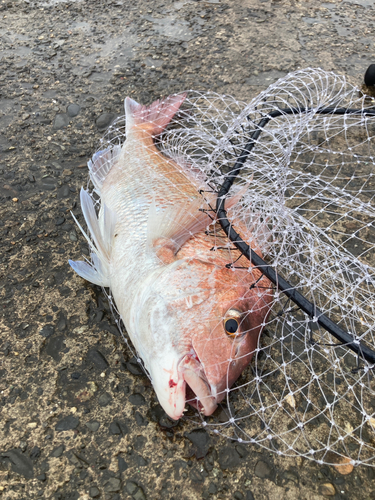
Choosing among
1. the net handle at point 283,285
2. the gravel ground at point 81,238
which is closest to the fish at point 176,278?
the net handle at point 283,285

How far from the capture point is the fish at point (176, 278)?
71.1 inches

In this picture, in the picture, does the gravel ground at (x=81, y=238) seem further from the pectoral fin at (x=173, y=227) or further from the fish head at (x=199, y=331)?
the pectoral fin at (x=173, y=227)

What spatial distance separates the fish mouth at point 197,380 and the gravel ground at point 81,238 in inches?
14.2

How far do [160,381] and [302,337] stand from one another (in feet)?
3.67

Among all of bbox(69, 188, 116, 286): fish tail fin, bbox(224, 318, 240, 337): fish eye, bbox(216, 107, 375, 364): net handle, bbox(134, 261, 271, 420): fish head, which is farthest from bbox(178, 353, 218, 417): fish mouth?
bbox(69, 188, 116, 286): fish tail fin

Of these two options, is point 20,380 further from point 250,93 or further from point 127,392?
point 250,93

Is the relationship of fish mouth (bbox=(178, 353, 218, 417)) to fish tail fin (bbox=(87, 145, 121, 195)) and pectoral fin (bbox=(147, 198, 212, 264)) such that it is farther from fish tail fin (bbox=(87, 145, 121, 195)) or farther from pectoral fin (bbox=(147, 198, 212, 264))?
fish tail fin (bbox=(87, 145, 121, 195))

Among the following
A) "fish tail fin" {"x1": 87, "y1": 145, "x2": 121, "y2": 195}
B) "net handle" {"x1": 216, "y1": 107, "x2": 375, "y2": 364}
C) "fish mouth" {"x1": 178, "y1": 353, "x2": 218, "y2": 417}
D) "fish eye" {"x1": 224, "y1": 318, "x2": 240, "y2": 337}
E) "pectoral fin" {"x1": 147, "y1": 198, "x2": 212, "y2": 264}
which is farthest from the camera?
"fish tail fin" {"x1": 87, "y1": 145, "x2": 121, "y2": 195}

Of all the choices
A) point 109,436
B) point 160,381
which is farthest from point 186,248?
point 109,436

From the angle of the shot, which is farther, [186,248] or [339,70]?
[339,70]

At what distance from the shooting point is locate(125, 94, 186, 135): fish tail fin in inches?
126

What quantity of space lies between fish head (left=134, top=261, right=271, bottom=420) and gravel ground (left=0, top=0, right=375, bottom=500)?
385mm

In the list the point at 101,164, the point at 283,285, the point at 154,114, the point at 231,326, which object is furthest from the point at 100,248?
the point at 154,114

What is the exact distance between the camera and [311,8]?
5398 mm
